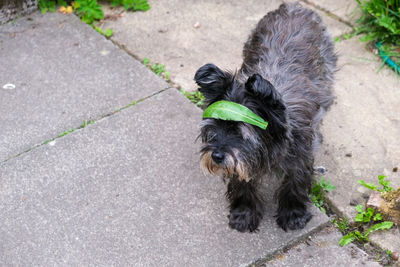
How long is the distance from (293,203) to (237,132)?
3.37 feet

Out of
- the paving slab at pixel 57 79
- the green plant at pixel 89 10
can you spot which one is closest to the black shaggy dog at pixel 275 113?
the paving slab at pixel 57 79

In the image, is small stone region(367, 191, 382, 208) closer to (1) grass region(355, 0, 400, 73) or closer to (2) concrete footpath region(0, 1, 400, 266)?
(2) concrete footpath region(0, 1, 400, 266)

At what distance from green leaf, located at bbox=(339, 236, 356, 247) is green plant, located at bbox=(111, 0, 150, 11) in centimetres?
393

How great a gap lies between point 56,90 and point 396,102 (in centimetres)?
352

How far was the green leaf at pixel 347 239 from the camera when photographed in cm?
377

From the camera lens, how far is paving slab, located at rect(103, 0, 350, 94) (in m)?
5.57

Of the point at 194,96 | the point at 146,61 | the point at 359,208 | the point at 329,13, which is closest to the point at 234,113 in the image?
the point at 359,208

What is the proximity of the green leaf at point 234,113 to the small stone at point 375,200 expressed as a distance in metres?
1.49

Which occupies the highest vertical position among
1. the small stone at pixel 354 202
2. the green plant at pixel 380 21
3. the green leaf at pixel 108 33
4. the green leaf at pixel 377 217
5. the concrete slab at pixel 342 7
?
the green plant at pixel 380 21

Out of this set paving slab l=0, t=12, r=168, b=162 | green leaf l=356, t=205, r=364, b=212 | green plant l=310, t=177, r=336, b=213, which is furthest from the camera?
paving slab l=0, t=12, r=168, b=162

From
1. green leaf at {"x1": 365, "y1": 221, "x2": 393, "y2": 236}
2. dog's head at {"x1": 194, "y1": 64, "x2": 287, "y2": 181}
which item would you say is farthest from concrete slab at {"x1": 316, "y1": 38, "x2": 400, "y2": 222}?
dog's head at {"x1": 194, "y1": 64, "x2": 287, "y2": 181}

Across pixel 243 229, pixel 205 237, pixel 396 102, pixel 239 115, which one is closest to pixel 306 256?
pixel 243 229

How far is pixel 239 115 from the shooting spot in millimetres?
3033

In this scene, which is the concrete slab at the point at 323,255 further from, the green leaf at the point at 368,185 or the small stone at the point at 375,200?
the green leaf at the point at 368,185
